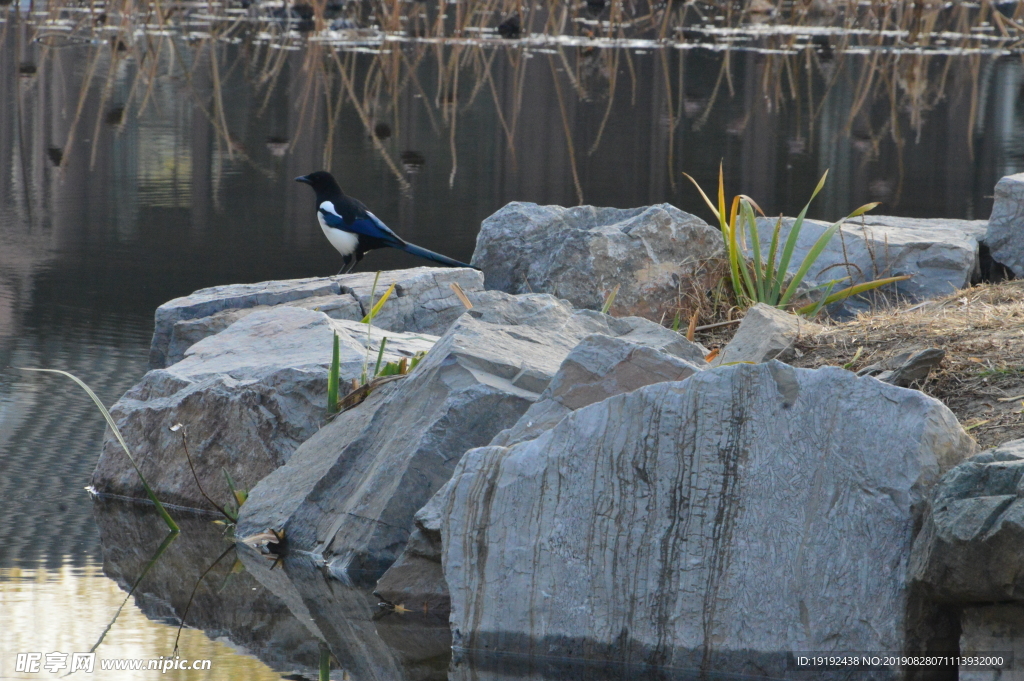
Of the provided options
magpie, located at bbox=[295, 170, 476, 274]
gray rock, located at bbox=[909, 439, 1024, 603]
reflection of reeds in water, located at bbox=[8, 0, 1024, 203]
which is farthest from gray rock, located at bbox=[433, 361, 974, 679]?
reflection of reeds in water, located at bbox=[8, 0, 1024, 203]

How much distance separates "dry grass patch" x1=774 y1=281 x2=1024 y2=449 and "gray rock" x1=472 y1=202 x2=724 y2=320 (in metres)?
1.28

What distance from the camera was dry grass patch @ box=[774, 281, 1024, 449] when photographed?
9.90ft

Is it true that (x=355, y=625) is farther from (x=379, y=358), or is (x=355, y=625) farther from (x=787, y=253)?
(x=787, y=253)

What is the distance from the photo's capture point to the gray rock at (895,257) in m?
5.25

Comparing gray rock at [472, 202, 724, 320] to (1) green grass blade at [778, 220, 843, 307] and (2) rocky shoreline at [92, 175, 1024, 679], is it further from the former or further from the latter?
(2) rocky shoreline at [92, 175, 1024, 679]

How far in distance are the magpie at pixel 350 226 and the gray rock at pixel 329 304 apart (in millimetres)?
726

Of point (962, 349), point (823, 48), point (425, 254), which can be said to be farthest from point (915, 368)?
point (823, 48)

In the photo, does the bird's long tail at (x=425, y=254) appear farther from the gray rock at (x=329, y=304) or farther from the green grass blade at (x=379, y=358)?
the green grass blade at (x=379, y=358)

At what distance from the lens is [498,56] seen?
14281 millimetres

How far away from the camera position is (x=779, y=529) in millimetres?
2598

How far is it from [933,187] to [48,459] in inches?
259

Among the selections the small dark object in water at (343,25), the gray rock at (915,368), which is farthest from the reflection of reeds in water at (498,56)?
the gray rock at (915,368)

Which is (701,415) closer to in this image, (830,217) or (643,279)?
(643,279)

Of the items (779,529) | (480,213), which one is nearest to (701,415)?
(779,529)
